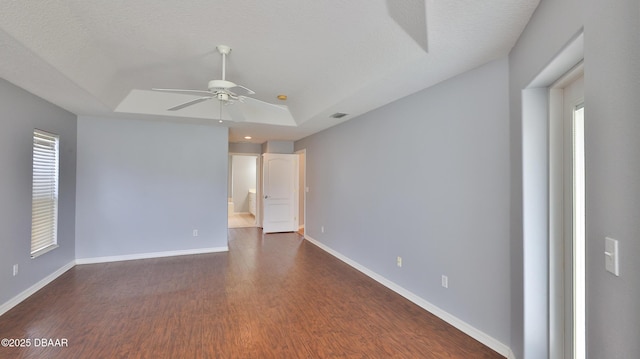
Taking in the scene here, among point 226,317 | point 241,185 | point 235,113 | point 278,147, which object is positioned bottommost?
point 226,317

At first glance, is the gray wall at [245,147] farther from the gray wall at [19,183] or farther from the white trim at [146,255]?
the gray wall at [19,183]

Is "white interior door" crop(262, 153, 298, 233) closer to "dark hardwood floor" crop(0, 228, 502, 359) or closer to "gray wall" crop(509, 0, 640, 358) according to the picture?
"dark hardwood floor" crop(0, 228, 502, 359)

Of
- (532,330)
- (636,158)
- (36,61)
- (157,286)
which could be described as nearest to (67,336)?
(157,286)

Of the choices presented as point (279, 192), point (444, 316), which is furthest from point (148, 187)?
point (444, 316)

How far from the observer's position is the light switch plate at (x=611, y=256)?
982 mm

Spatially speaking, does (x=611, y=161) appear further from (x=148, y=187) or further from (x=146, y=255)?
(x=146, y=255)

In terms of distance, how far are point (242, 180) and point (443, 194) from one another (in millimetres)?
9385

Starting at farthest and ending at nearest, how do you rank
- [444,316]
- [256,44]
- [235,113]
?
1. [235,113]
2. [444,316]
3. [256,44]

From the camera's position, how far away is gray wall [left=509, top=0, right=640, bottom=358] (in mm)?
897

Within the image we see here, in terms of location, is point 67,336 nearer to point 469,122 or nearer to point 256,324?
point 256,324

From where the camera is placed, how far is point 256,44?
2.74 meters

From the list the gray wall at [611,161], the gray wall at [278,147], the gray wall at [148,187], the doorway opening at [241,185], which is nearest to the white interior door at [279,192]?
the gray wall at [278,147]

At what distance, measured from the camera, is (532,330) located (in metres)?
1.94

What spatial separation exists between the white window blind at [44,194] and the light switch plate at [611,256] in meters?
5.02
